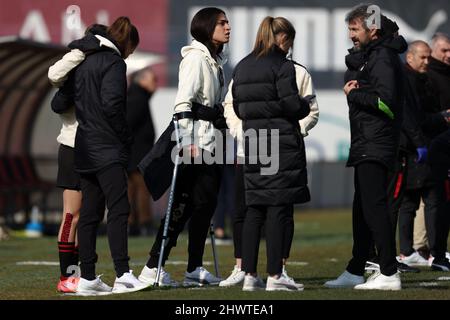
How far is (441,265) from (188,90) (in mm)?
3241

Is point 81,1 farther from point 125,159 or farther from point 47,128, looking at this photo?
point 125,159

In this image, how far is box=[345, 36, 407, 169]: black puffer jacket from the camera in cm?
977

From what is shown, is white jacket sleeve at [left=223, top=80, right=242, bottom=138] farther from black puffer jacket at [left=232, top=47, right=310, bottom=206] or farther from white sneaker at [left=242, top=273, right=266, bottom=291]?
white sneaker at [left=242, top=273, right=266, bottom=291]

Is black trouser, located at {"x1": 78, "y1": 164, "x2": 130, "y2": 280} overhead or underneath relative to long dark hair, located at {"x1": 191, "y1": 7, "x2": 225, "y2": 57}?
underneath

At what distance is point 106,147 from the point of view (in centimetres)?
970

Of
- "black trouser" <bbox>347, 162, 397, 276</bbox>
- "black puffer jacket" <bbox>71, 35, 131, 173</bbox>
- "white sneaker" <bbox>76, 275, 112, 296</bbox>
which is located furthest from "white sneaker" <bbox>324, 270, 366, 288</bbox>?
"black puffer jacket" <bbox>71, 35, 131, 173</bbox>

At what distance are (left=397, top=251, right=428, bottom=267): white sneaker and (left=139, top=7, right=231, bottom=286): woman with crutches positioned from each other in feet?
9.48

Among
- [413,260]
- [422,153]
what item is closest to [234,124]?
[422,153]

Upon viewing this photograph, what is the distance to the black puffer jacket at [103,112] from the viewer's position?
965 centimetres

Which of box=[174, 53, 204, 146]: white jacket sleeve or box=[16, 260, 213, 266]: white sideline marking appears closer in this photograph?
box=[174, 53, 204, 146]: white jacket sleeve

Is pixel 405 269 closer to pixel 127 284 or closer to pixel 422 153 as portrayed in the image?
pixel 422 153

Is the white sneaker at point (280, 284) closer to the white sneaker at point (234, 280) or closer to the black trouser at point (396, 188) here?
the white sneaker at point (234, 280)

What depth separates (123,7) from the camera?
2697 centimetres

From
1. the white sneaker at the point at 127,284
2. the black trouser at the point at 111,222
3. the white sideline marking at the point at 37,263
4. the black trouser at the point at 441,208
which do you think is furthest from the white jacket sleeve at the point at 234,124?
the white sideline marking at the point at 37,263
